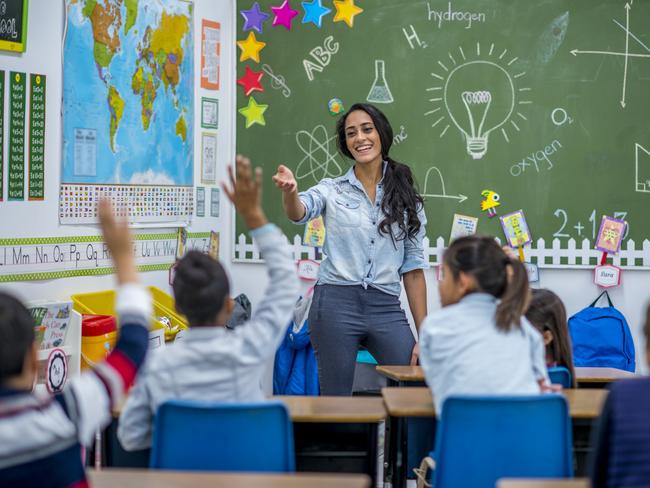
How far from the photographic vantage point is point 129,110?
4.59 m

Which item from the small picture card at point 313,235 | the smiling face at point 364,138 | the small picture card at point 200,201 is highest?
the smiling face at point 364,138

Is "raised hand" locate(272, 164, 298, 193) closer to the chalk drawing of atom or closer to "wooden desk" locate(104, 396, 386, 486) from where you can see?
"wooden desk" locate(104, 396, 386, 486)

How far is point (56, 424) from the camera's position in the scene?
5.38 ft

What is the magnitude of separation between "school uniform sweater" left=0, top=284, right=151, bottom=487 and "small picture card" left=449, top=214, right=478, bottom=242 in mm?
3485

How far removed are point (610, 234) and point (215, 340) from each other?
3.46 m

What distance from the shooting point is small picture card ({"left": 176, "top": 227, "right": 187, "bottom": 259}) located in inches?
198

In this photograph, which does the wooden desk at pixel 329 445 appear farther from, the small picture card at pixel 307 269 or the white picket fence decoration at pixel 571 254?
the small picture card at pixel 307 269

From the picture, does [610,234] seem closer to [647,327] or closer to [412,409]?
[412,409]

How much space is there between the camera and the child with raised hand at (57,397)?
1604 millimetres

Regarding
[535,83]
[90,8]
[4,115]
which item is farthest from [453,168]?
[4,115]

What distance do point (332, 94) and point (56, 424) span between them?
3.77 m

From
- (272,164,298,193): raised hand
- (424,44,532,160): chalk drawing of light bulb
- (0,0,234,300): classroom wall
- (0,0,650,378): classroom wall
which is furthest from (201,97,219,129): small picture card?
(272,164,298,193): raised hand

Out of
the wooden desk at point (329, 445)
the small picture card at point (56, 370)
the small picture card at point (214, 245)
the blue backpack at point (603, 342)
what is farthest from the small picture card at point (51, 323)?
the blue backpack at point (603, 342)

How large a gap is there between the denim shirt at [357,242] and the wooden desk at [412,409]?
64 cm
